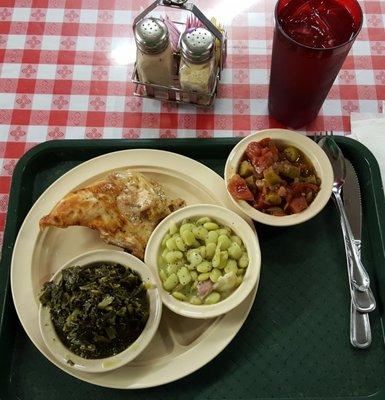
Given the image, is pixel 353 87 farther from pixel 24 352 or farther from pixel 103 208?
pixel 24 352

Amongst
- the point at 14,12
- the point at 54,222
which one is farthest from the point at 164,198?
the point at 14,12

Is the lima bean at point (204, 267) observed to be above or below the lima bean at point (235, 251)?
below

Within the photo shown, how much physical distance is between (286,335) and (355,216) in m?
0.52

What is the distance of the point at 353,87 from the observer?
7.34ft

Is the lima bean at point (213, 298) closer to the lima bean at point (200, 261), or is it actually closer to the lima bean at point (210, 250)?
the lima bean at point (200, 261)


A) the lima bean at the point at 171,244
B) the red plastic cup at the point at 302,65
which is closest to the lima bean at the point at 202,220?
the lima bean at the point at 171,244

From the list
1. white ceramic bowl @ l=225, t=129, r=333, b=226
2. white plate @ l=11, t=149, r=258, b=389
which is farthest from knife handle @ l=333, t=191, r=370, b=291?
white plate @ l=11, t=149, r=258, b=389

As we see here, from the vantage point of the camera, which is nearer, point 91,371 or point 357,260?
point 91,371

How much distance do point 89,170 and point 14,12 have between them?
1048 mm

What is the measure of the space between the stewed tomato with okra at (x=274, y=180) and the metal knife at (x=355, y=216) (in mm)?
208

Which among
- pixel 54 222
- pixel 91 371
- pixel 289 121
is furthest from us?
pixel 289 121

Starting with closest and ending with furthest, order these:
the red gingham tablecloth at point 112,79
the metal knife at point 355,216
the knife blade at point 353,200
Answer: the metal knife at point 355,216
the knife blade at point 353,200
the red gingham tablecloth at point 112,79

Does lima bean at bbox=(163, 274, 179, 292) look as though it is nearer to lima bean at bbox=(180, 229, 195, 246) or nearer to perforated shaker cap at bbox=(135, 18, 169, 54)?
lima bean at bbox=(180, 229, 195, 246)

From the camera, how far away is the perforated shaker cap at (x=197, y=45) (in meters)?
1.84
